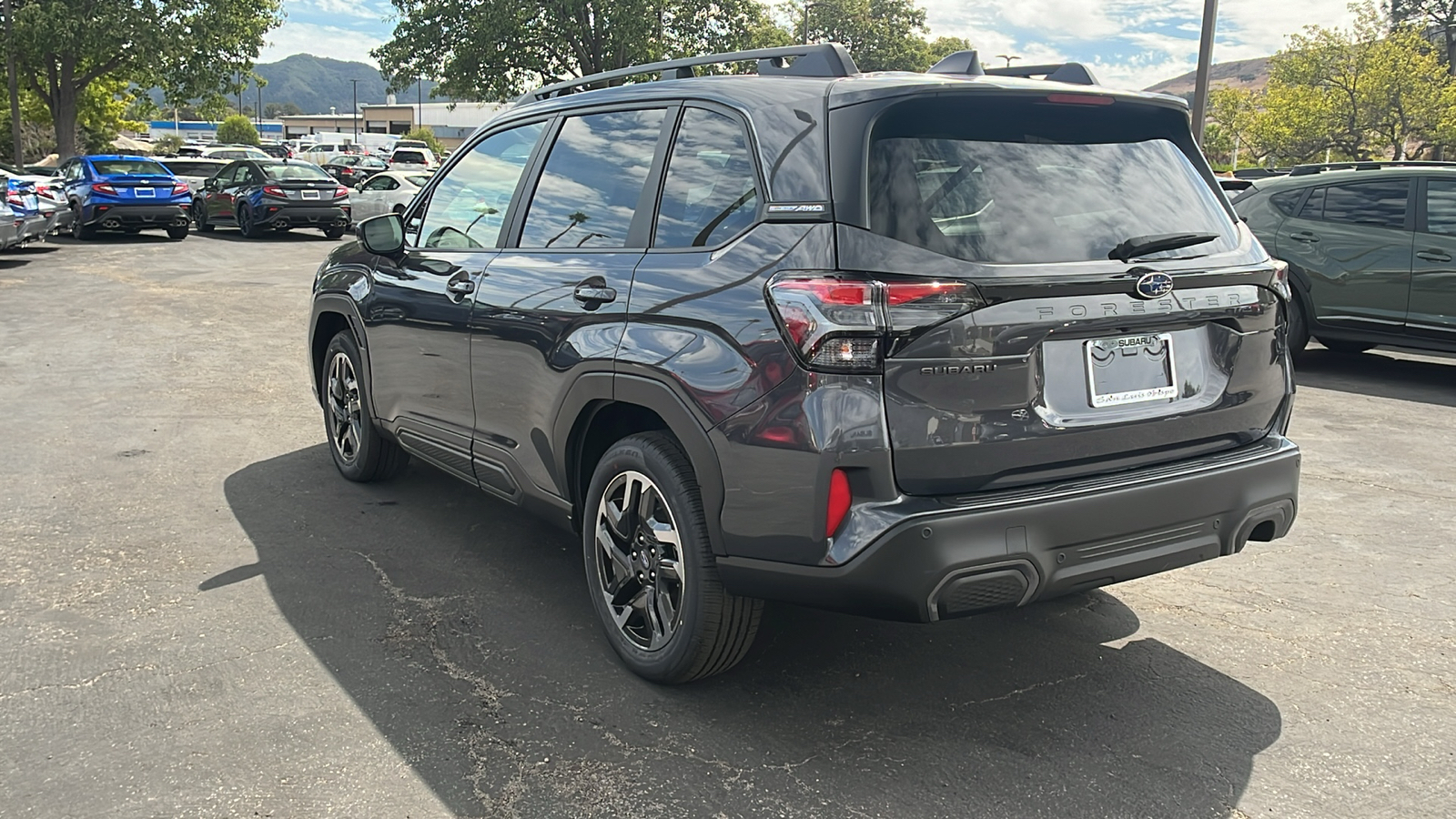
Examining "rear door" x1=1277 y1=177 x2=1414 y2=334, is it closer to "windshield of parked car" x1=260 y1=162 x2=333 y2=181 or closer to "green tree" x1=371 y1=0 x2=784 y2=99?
"windshield of parked car" x1=260 y1=162 x2=333 y2=181

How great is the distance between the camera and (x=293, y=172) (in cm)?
2358

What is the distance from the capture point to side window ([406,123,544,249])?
14.7ft

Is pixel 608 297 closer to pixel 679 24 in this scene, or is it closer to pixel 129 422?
pixel 129 422

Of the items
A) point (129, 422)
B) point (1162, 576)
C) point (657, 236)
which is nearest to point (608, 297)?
point (657, 236)

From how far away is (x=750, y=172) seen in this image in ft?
11.0

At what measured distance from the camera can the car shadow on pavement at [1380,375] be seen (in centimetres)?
877

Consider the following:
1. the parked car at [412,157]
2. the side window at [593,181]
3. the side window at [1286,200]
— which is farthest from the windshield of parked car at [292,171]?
the side window at [593,181]

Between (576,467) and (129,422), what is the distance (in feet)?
14.6

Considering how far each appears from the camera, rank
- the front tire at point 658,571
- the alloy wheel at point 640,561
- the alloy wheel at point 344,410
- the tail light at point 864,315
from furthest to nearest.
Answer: the alloy wheel at point 344,410, the alloy wheel at point 640,561, the front tire at point 658,571, the tail light at point 864,315

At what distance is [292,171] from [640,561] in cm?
Answer: 2219

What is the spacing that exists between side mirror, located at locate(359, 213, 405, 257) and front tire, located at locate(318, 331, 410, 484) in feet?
2.06

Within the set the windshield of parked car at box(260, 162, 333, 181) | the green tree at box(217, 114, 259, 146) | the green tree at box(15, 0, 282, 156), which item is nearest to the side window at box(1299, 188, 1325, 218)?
the windshield of parked car at box(260, 162, 333, 181)

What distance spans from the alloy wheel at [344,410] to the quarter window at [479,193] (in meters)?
1.07

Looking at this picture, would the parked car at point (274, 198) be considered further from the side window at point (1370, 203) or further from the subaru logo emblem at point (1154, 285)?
the subaru logo emblem at point (1154, 285)
